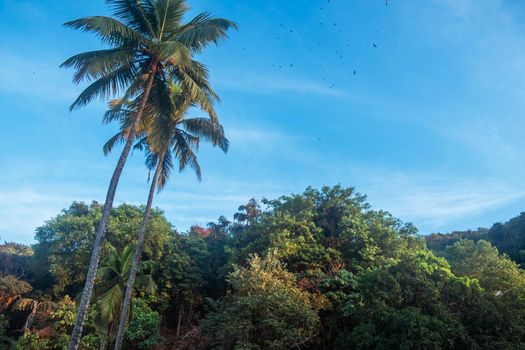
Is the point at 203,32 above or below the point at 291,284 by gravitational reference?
above

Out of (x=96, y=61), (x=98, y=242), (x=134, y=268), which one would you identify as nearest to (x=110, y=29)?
(x=96, y=61)

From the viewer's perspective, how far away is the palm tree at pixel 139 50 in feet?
34.9

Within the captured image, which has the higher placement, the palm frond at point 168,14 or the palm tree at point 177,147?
the palm frond at point 168,14

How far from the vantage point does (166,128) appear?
43.0 feet

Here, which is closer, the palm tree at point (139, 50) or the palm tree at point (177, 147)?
the palm tree at point (139, 50)

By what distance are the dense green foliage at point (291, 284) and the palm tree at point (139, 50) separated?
22.1 feet

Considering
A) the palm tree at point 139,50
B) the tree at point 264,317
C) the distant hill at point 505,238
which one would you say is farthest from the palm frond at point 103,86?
the distant hill at point 505,238

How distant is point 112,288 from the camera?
1673 cm

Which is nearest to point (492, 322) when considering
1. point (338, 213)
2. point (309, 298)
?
point (309, 298)

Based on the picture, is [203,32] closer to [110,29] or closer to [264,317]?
[110,29]

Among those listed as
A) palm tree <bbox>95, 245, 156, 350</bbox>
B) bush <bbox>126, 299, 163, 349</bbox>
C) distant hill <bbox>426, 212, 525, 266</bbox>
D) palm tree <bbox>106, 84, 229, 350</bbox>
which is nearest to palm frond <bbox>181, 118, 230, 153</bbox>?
palm tree <bbox>106, 84, 229, 350</bbox>

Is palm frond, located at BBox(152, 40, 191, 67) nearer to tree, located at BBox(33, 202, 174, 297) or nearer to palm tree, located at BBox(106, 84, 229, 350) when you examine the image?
palm tree, located at BBox(106, 84, 229, 350)

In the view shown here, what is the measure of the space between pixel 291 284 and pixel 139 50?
32.8 feet

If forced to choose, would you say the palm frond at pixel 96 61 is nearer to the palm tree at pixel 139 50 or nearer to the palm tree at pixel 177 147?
the palm tree at pixel 139 50
